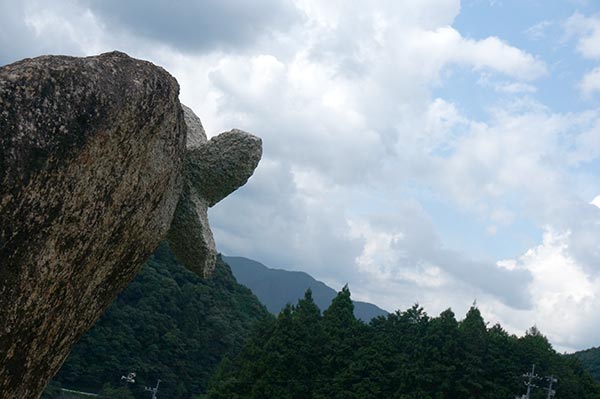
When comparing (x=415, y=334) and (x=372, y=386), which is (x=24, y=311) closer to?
(x=372, y=386)

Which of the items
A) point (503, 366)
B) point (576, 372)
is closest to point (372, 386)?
point (503, 366)

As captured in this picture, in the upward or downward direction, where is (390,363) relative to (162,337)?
upward

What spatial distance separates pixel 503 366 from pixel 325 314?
8906 millimetres

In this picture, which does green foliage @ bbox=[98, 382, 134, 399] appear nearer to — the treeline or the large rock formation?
the treeline

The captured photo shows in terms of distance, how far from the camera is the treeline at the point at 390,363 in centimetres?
2833

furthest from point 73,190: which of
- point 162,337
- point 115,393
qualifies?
point 162,337

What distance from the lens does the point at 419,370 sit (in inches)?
1124

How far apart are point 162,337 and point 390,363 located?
16050 mm

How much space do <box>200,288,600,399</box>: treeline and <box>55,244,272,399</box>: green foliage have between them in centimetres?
718

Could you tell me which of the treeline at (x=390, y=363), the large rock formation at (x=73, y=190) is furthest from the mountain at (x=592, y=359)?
the large rock formation at (x=73, y=190)

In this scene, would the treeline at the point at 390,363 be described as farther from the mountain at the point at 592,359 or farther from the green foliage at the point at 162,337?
the mountain at the point at 592,359

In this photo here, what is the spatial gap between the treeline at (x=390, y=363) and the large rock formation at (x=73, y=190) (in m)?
24.6

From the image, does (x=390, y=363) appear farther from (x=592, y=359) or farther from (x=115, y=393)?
(x=592, y=359)

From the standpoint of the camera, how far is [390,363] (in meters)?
29.6
